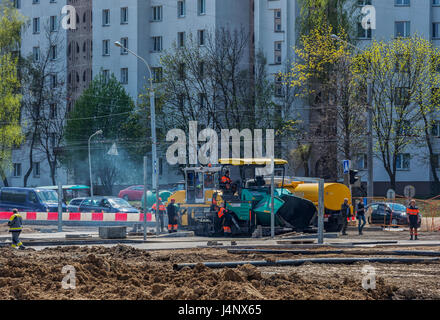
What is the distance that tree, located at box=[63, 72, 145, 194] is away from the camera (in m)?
62.9

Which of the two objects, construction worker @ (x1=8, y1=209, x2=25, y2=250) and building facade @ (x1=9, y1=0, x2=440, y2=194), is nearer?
construction worker @ (x1=8, y1=209, x2=25, y2=250)

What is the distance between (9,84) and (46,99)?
17.1 feet

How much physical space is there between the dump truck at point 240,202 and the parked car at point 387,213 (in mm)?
7251

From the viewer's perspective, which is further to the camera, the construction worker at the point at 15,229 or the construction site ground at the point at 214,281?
the construction worker at the point at 15,229

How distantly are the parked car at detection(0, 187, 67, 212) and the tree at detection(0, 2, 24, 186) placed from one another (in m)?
20.5

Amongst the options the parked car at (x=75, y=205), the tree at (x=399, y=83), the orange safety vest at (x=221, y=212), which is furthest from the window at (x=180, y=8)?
the orange safety vest at (x=221, y=212)

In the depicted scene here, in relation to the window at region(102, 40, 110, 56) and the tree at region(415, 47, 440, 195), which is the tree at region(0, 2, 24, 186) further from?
the tree at region(415, 47, 440, 195)

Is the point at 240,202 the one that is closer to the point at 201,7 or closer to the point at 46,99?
the point at 201,7

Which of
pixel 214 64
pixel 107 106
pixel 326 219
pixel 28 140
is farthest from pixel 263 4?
pixel 326 219

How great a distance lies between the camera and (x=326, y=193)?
29.8 m

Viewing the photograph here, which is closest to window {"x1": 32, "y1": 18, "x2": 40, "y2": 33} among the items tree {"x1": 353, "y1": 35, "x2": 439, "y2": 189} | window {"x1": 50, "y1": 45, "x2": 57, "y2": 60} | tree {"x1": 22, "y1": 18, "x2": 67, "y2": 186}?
tree {"x1": 22, "y1": 18, "x2": 67, "y2": 186}

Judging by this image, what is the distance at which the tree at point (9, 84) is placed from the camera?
6388cm

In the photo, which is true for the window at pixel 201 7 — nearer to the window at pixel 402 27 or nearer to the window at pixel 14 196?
the window at pixel 402 27

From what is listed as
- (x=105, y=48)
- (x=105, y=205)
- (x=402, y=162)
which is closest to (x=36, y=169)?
(x=105, y=48)
